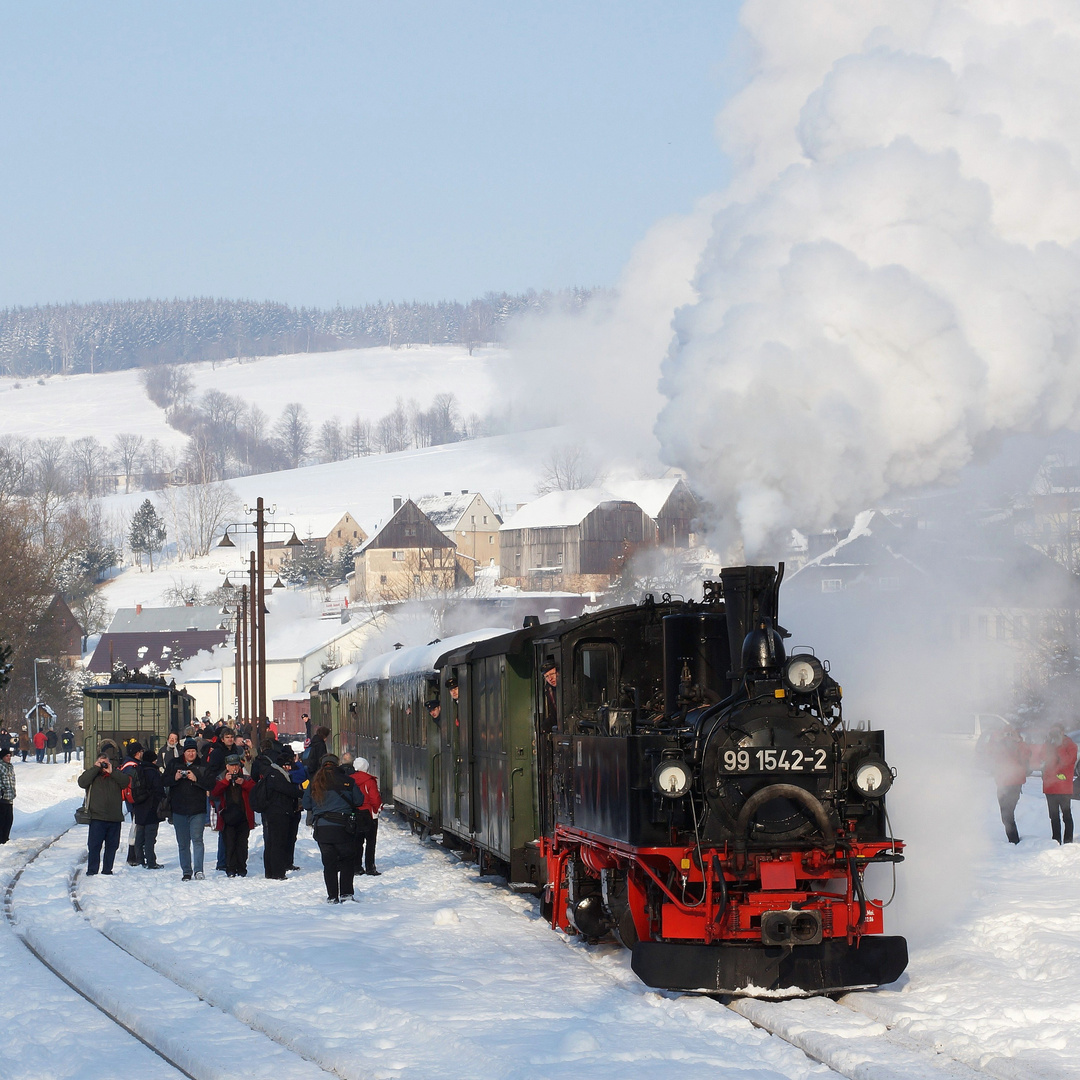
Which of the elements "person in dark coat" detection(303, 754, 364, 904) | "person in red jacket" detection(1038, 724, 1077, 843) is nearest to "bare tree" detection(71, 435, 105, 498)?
"person in red jacket" detection(1038, 724, 1077, 843)

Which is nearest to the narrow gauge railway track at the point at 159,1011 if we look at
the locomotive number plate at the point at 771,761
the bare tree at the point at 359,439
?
the locomotive number plate at the point at 771,761

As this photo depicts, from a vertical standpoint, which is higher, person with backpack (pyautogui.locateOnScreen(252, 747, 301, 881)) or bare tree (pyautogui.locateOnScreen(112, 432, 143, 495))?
bare tree (pyautogui.locateOnScreen(112, 432, 143, 495))

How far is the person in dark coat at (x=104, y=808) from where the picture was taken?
16156 mm

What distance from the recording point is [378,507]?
142 m

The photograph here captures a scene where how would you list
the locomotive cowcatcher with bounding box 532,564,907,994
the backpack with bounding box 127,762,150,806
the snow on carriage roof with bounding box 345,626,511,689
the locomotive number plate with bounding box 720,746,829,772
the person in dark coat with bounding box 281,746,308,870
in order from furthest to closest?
1. the snow on carriage roof with bounding box 345,626,511,689
2. the backpack with bounding box 127,762,150,806
3. the person in dark coat with bounding box 281,746,308,870
4. the locomotive number plate with bounding box 720,746,829,772
5. the locomotive cowcatcher with bounding box 532,564,907,994

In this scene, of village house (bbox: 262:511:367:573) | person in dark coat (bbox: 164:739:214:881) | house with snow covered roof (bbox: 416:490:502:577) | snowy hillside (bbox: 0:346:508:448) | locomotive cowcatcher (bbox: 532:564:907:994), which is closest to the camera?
locomotive cowcatcher (bbox: 532:564:907:994)

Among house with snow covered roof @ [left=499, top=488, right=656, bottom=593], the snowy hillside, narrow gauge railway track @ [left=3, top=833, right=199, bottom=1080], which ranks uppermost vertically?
the snowy hillside

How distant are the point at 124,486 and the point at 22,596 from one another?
13511 centimetres

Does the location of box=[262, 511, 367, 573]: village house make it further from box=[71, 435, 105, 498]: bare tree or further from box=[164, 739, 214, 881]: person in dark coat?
box=[164, 739, 214, 881]: person in dark coat

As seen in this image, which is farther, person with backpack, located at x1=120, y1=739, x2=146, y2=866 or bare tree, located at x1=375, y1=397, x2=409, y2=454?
bare tree, located at x1=375, y1=397, x2=409, y2=454

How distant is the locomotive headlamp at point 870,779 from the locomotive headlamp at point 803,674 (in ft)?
2.32

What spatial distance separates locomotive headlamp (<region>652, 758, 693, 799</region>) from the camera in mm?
8789

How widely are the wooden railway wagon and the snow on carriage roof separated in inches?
318

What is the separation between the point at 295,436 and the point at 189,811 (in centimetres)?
17108
